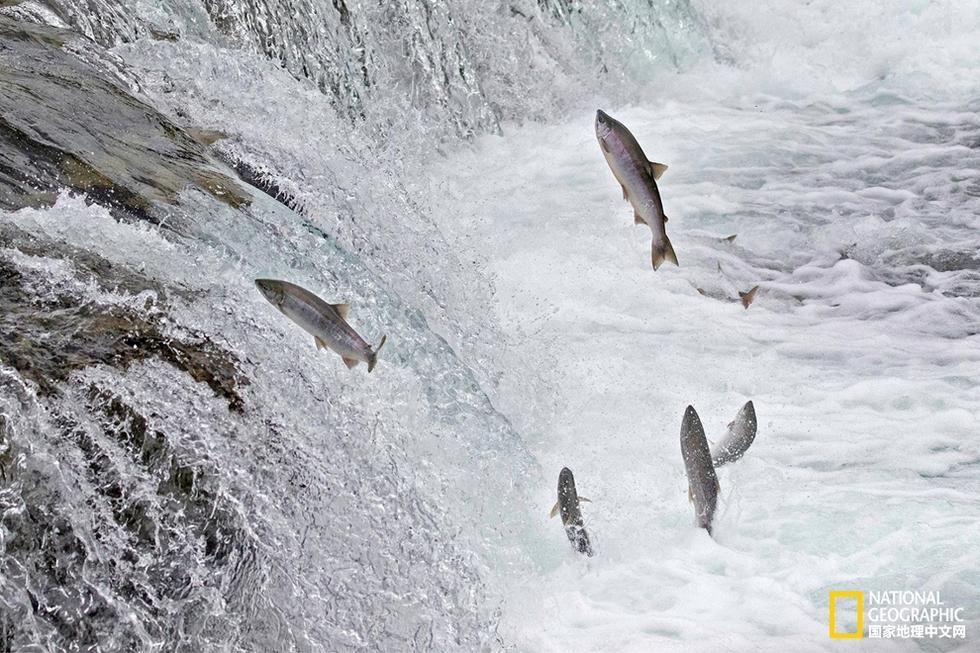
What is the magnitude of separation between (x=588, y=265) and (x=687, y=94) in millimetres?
2780

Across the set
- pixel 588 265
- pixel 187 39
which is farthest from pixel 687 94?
pixel 187 39

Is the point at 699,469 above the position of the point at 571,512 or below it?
above

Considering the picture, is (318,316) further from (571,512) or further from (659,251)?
(571,512)

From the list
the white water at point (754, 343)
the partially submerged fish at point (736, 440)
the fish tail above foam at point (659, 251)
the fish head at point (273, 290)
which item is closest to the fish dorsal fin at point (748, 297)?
the white water at point (754, 343)

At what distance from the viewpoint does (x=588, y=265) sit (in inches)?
204

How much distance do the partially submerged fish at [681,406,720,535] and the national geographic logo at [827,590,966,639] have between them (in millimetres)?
408

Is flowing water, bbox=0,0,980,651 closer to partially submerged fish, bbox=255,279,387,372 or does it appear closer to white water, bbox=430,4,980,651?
white water, bbox=430,4,980,651

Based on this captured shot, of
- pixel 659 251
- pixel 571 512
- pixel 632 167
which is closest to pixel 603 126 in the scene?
pixel 632 167

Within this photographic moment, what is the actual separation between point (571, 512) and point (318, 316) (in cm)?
98

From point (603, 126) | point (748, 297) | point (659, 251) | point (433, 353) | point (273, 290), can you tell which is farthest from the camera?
point (748, 297)

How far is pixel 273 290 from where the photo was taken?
94.6 inches

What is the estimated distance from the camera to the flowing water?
221cm

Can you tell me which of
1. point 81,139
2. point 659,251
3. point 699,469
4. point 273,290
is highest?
point 659,251

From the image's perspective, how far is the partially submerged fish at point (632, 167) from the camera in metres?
2.58
